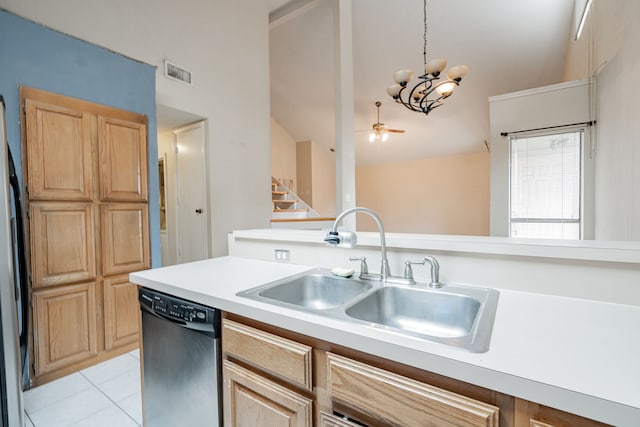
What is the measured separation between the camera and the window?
3225 millimetres

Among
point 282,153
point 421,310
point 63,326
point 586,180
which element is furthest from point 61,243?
point 282,153

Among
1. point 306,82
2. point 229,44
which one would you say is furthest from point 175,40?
point 306,82

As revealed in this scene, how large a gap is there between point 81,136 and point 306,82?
449 cm

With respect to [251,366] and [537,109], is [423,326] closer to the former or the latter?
[251,366]

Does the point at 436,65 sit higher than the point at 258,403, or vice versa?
the point at 436,65

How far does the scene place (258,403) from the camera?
96 cm

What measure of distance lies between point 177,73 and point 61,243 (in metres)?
2.04

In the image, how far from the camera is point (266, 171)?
422cm

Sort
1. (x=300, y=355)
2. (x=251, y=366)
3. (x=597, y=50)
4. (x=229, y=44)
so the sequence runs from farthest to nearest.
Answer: (x=229, y=44) → (x=597, y=50) → (x=251, y=366) → (x=300, y=355)

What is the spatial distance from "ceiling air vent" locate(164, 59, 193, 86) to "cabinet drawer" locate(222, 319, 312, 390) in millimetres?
2927

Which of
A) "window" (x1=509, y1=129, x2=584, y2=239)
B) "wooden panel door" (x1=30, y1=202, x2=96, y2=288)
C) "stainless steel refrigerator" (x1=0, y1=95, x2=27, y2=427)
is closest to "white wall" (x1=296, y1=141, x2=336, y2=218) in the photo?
"window" (x1=509, y1=129, x2=584, y2=239)

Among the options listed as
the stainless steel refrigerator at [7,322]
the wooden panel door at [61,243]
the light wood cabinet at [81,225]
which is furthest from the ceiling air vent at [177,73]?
the stainless steel refrigerator at [7,322]

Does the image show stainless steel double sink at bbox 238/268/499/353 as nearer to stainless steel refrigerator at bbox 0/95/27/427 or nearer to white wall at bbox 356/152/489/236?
stainless steel refrigerator at bbox 0/95/27/427

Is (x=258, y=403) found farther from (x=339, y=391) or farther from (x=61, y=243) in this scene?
(x=61, y=243)
